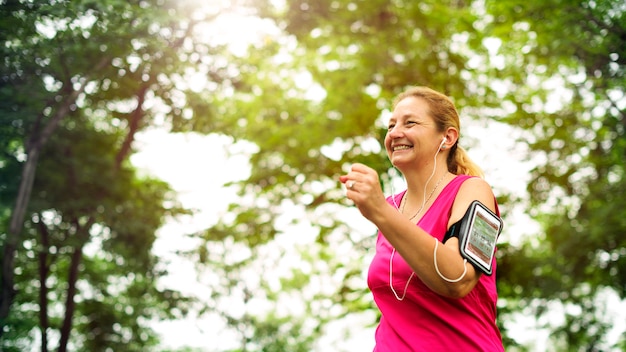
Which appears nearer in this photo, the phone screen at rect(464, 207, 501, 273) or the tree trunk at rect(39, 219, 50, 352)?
the phone screen at rect(464, 207, 501, 273)

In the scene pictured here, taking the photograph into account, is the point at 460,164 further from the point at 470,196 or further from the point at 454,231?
the point at 454,231

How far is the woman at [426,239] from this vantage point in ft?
4.35

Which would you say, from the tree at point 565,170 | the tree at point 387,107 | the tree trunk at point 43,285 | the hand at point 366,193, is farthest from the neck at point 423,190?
the tree trunk at point 43,285

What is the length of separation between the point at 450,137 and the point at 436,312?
58 cm

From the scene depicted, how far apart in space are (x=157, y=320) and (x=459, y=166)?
981cm

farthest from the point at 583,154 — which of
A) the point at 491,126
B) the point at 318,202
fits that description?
the point at 318,202

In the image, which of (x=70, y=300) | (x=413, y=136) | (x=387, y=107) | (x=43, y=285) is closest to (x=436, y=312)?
(x=413, y=136)

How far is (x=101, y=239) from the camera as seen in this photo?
29.3 ft

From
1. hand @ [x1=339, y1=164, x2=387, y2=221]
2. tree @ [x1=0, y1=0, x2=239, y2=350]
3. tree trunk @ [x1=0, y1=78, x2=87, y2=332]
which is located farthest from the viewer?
tree trunk @ [x1=0, y1=78, x2=87, y2=332]

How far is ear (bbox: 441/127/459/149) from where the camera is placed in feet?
5.86

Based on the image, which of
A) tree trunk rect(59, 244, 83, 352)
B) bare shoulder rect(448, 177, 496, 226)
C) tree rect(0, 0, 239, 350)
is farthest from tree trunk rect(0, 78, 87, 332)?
bare shoulder rect(448, 177, 496, 226)

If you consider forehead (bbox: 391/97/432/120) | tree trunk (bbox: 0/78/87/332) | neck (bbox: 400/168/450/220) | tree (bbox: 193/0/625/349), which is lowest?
neck (bbox: 400/168/450/220)

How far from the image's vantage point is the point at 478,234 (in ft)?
4.60

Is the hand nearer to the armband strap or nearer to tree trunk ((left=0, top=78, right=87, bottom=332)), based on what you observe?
the armband strap
